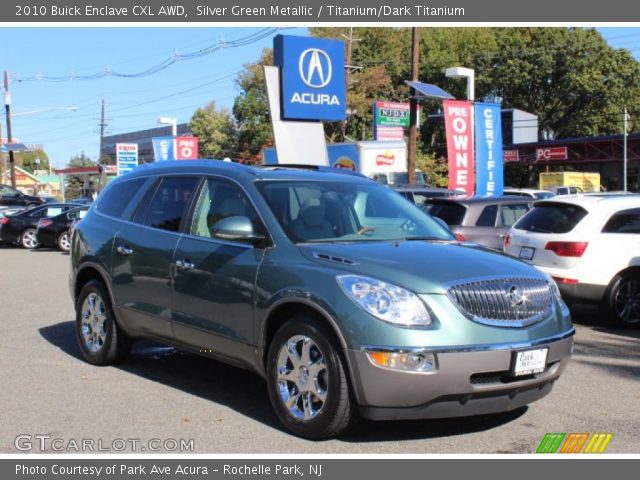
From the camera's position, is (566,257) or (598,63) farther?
(598,63)

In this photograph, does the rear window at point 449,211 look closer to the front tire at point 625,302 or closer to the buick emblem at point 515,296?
the front tire at point 625,302

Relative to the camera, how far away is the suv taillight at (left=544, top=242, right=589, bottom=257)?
920cm

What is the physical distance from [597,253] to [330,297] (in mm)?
5567

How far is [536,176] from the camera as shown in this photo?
5656 cm

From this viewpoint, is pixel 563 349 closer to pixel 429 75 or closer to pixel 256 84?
pixel 256 84

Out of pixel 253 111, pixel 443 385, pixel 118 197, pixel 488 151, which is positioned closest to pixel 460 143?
pixel 488 151

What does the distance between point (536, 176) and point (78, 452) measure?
5505 centimetres

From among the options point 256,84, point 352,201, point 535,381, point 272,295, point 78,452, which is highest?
point 256,84

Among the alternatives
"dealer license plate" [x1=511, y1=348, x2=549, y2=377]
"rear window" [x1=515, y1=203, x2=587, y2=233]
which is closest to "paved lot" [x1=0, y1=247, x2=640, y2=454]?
"dealer license plate" [x1=511, y1=348, x2=549, y2=377]

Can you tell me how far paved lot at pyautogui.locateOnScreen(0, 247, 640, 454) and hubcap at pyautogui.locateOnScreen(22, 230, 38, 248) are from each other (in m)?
16.8

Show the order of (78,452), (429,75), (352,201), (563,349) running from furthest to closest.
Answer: (429,75) < (352,201) < (563,349) < (78,452)

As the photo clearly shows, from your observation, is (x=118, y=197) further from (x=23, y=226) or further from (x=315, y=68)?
(x=23, y=226)

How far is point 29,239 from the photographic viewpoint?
24.3 m

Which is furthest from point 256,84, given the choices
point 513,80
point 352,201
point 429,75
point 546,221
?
point 352,201
